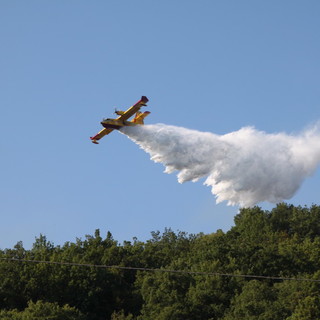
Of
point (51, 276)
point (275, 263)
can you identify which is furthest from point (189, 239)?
point (51, 276)

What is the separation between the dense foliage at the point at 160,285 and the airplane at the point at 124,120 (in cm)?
1417

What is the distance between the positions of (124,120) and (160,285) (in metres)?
17.3

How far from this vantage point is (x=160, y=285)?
76562mm

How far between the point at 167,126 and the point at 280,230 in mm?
57831

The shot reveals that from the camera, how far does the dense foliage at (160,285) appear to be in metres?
71.1

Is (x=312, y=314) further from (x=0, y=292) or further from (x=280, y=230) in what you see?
(x=280, y=230)

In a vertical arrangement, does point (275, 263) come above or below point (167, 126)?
below

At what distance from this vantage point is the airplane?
6856cm

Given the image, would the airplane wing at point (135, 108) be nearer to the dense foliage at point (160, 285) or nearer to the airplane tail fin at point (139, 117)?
the airplane tail fin at point (139, 117)

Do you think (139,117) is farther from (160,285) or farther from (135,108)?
(160,285)

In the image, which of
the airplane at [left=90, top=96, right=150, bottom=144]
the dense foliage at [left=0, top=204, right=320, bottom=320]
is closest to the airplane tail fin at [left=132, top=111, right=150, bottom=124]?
the airplane at [left=90, top=96, right=150, bottom=144]

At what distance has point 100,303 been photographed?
8088 centimetres

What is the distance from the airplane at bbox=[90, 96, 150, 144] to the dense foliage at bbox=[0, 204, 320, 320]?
14168 millimetres

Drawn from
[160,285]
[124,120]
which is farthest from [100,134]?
[160,285]
